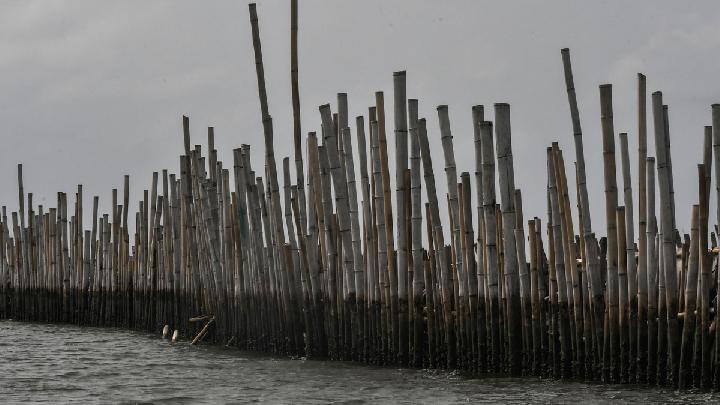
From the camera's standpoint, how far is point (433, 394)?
9102 mm

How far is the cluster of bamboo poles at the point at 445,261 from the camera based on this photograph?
8.56 meters

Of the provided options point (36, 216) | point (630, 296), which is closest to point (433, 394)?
point (630, 296)

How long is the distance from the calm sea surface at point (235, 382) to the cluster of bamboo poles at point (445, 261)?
0.23m

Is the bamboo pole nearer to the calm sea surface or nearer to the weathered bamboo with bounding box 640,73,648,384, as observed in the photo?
the calm sea surface

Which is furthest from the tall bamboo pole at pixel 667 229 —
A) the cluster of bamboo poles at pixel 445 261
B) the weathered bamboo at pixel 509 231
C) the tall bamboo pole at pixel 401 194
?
the tall bamboo pole at pixel 401 194

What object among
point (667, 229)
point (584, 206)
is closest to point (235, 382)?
point (584, 206)

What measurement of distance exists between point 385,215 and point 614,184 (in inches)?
88.8

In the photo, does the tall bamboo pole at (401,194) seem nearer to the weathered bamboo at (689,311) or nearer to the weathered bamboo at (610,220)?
the weathered bamboo at (610,220)

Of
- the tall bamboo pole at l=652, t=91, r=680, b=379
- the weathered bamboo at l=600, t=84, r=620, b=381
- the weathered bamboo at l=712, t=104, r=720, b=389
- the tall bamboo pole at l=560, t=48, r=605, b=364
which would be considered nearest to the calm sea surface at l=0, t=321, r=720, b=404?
the weathered bamboo at l=712, t=104, r=720, b=389

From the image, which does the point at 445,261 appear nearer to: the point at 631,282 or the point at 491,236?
the point at 491,236

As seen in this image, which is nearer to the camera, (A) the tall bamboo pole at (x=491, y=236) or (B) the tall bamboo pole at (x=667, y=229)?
(B) the tall bamboo pole at (x=667, y=229)

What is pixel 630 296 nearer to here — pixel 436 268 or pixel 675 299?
pixel 675 299

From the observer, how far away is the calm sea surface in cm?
878

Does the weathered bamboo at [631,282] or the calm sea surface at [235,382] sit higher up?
the weathered bamboo at [631,282]
